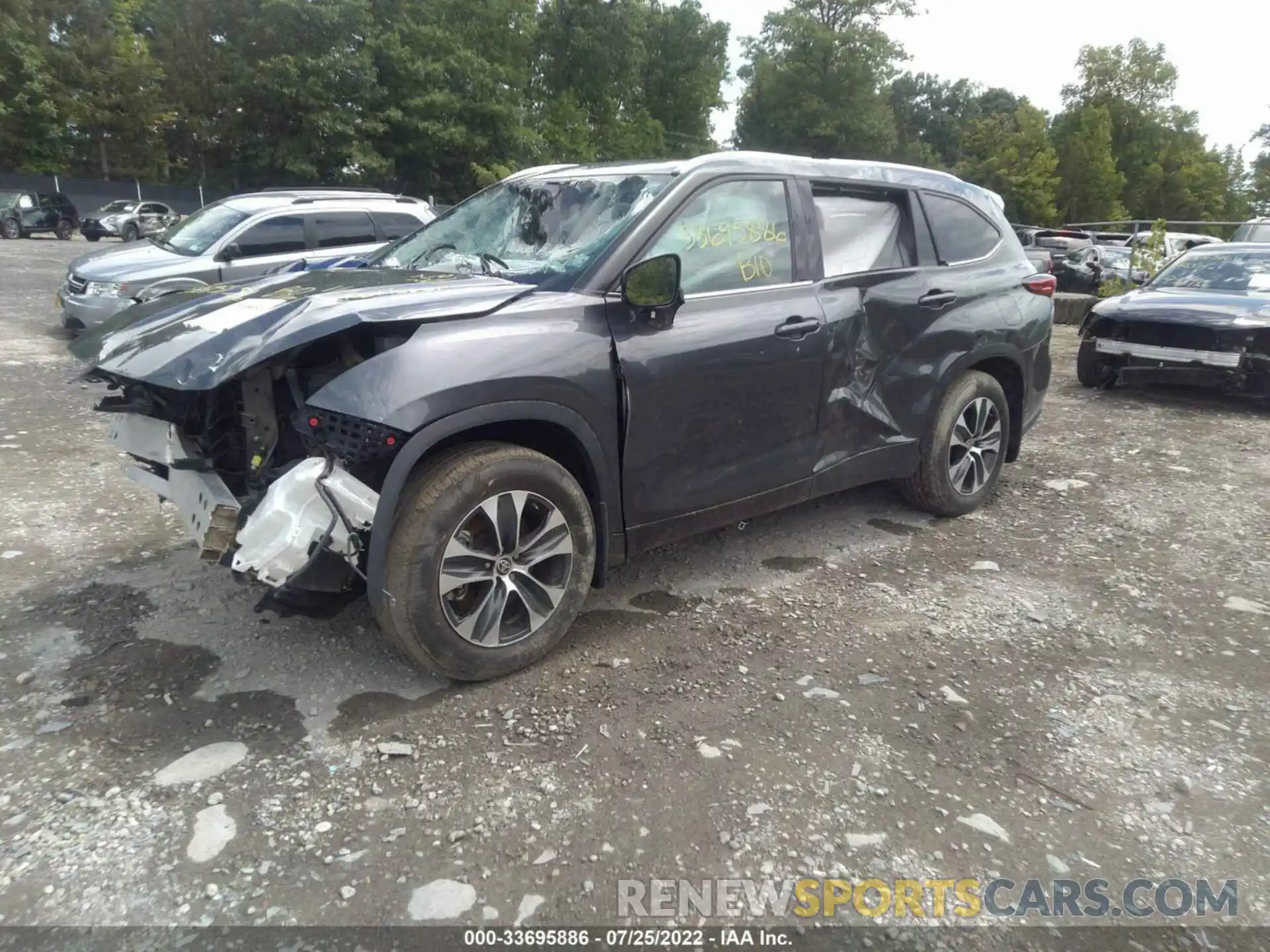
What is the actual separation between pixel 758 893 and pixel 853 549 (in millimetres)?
2547

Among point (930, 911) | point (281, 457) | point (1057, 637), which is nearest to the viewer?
point (930, 911)

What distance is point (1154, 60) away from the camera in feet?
181

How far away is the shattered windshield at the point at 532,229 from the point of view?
3.51 meters

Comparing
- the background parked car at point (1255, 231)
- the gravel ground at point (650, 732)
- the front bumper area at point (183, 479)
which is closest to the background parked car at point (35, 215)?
the gravel ground at point (650, 732)

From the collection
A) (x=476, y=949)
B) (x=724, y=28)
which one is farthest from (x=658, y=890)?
(x=724, y=28)

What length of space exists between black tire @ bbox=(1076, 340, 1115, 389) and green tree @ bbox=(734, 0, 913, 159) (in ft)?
140

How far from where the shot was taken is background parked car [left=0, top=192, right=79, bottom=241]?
2675 cm

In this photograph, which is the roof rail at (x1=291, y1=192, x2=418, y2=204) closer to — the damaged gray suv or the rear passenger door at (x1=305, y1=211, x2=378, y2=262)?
the rear passenger door at (x1=305, y1=211, x2=378, y2=262)

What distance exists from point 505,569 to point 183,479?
1.24 meters

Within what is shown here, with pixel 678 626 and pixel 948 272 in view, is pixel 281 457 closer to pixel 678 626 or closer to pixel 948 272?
pixel 678 626

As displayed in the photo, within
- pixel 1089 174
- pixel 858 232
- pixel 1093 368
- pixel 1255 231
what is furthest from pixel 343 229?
pixel 1089 174

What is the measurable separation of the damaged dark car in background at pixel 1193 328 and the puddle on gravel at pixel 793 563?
5.40m

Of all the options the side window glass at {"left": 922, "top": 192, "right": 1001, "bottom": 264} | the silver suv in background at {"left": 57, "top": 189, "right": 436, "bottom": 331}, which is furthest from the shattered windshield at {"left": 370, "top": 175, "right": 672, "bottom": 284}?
the silver suv in background at {"left": 57, "top": 189, "right": 436, "bottom": 331}

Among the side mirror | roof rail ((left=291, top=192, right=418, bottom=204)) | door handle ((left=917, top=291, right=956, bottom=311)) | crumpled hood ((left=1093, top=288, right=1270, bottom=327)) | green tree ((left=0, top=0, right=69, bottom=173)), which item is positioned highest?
green tree ((left=0, top=0, right=69, bottom=173))
